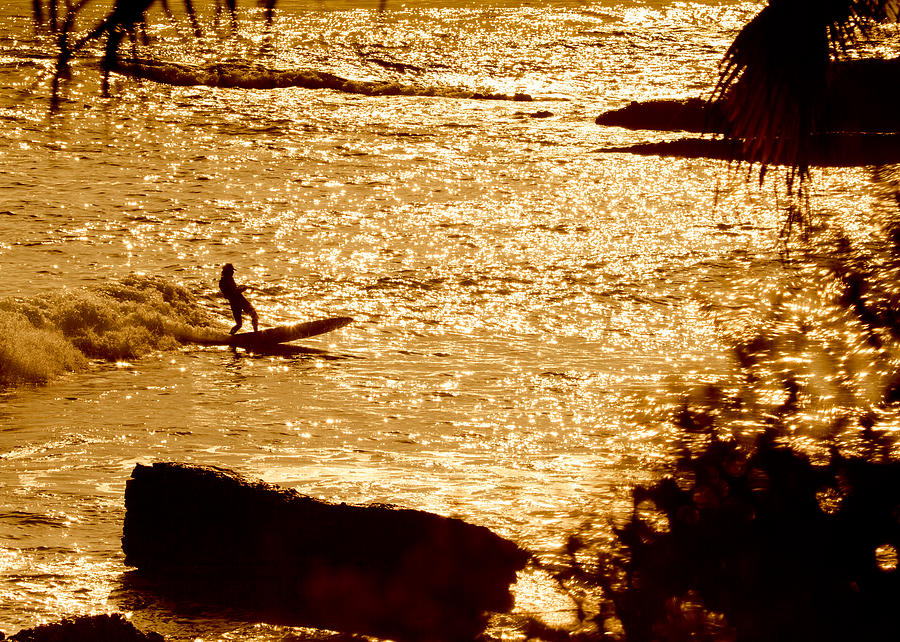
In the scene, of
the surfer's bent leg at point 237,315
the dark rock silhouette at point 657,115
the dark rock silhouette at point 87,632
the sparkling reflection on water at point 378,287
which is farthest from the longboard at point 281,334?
the dark rock silhouette at point 657,115

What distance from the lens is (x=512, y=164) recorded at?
2945 cm

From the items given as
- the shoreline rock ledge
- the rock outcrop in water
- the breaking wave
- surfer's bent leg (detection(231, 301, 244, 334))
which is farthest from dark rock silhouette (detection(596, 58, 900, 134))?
the breaking wave

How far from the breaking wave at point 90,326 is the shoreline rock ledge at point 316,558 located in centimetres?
717

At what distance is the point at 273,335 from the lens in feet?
49.7

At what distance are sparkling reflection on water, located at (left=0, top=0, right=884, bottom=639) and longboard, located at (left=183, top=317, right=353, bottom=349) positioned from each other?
258 mm

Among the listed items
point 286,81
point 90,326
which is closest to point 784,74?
point 90,326

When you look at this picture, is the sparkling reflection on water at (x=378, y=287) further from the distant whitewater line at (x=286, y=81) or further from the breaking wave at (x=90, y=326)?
the distant whitewater line at (x=286, y=81)

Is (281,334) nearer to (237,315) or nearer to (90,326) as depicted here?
(237,315)

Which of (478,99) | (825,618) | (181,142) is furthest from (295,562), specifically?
(478,99)

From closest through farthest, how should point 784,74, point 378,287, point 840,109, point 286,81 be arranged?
point 784,74
point 840,109
point 378,287
point 286,81

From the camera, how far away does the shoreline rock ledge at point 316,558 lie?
648 centimetres

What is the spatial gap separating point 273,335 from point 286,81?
28355 millimetres

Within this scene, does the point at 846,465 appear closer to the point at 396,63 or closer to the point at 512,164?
the point at 512,164

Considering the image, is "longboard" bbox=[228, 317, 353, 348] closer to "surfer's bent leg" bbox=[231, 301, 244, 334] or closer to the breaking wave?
"surfer's bent leg" bbox=[231, 301, 244, 334]
